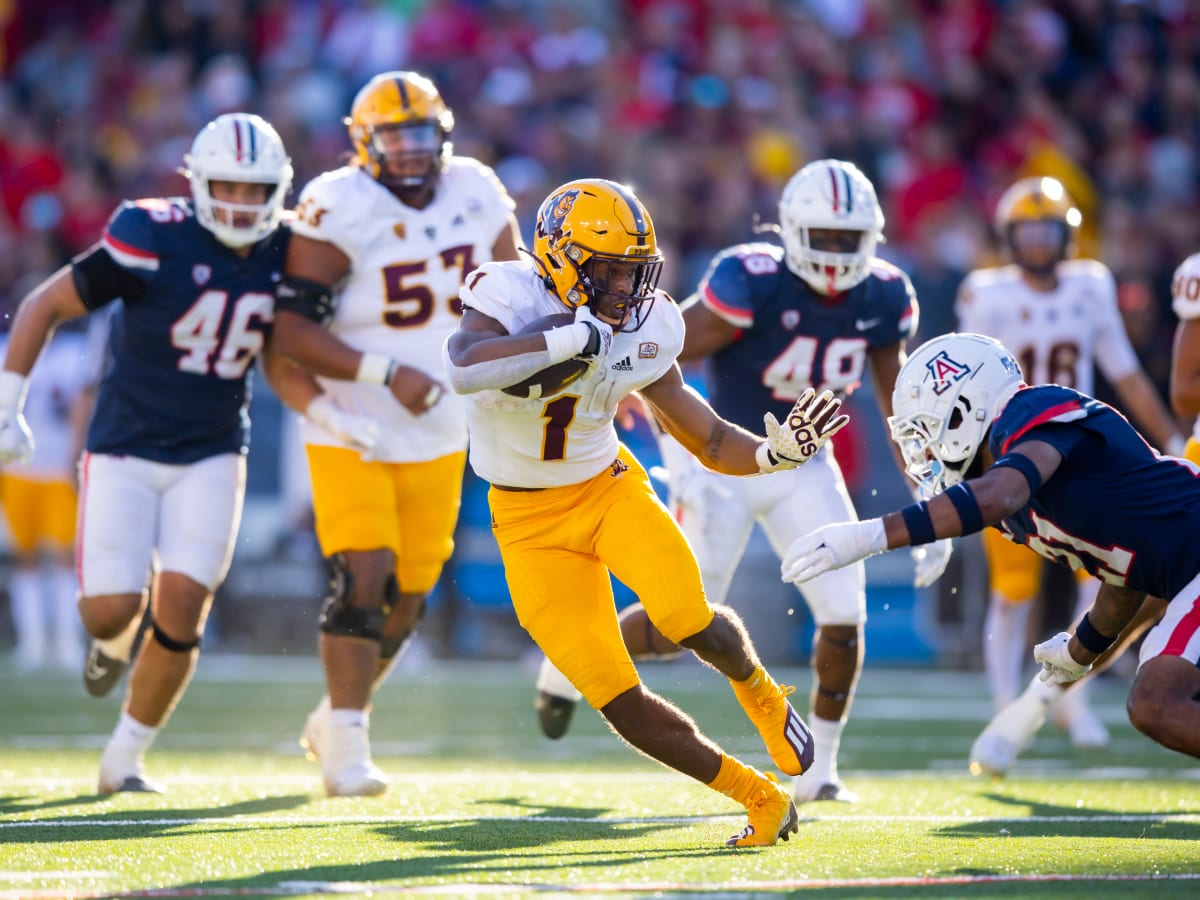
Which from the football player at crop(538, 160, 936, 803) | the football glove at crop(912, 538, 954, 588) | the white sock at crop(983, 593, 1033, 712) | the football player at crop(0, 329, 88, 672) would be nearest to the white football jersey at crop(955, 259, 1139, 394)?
the white sock at crop(983, 593, 1033, 712)

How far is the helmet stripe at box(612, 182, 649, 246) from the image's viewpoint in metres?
4.48

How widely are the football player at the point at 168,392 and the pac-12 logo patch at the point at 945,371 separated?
2002 mm

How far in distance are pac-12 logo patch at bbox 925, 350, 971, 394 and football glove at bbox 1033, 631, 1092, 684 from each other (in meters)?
0.87

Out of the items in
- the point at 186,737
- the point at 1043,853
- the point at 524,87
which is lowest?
the point at 186,737

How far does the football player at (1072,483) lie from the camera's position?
13.7ft

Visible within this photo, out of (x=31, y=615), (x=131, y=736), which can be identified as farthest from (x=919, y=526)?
(x=31, y=615)

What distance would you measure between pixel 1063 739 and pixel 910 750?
0.81m

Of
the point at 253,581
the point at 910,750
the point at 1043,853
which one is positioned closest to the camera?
the point at 1043,853

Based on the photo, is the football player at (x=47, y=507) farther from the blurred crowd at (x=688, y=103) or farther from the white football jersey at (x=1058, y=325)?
the white football jersey at (x=1058, y=325)

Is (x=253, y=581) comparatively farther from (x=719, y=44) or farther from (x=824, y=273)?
(x=824, y=273)

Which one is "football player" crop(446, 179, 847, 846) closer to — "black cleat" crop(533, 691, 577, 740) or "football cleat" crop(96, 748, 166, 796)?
"black cleat" crop(533, 691, 577, 740)

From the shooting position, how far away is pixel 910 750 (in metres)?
7.13

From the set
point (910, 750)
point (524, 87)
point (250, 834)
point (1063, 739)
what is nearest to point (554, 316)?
point (250, 834)

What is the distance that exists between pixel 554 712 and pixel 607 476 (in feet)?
5.16
